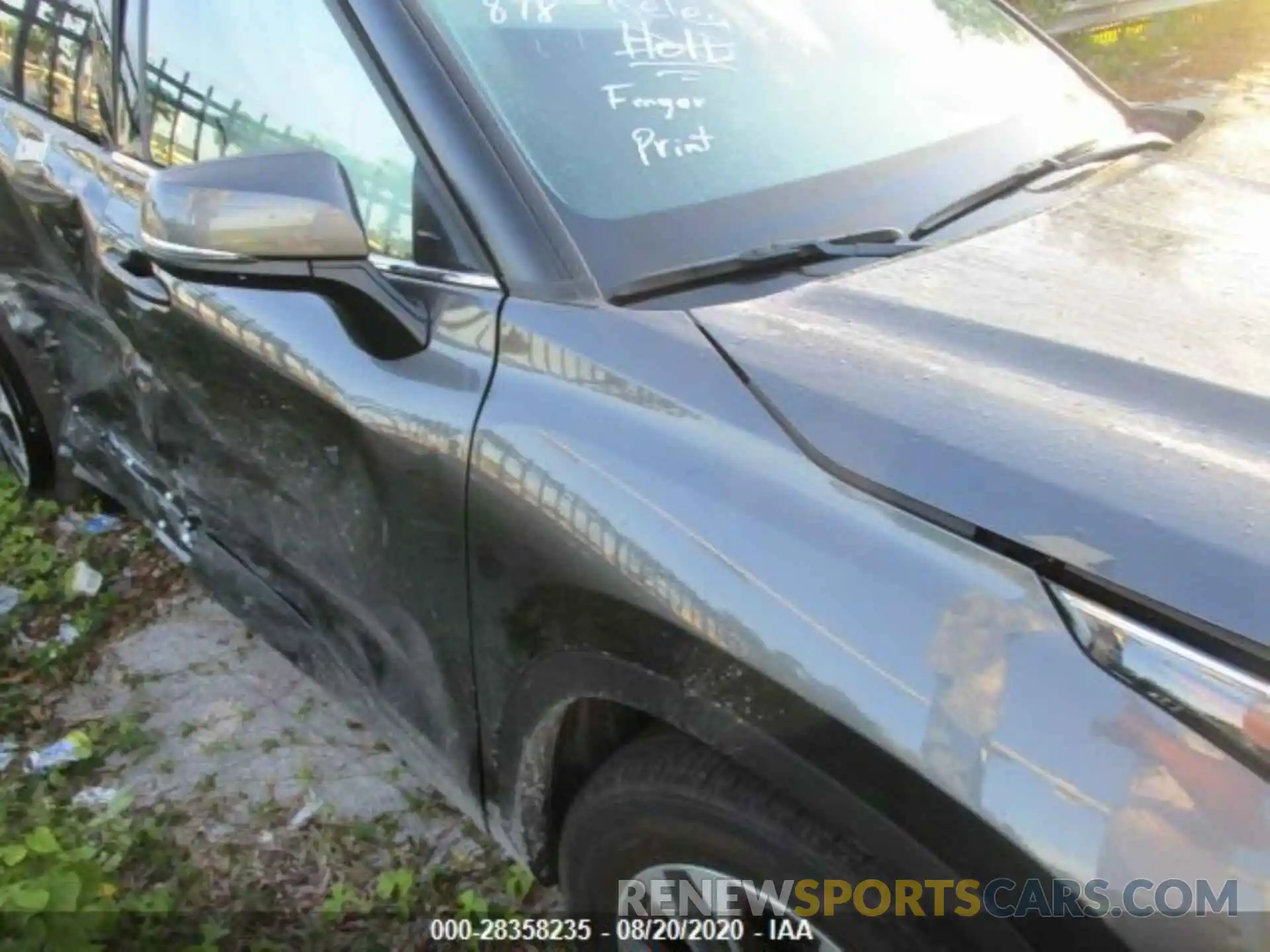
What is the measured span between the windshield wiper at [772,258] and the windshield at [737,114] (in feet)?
Answer: 0.09

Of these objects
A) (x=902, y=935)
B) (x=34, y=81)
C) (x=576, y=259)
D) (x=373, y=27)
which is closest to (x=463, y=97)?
(x=373, y=27)

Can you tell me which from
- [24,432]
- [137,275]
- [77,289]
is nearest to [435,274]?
[137,275]

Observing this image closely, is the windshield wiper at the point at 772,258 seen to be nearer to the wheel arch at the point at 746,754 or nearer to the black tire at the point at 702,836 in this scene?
the wheel arch at the point at 746,754

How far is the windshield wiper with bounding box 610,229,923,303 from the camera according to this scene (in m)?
1.61

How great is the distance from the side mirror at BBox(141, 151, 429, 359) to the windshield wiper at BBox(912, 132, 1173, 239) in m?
0.82

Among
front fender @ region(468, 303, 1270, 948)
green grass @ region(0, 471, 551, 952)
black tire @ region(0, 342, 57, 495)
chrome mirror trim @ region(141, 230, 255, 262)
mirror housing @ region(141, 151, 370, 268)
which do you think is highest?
mirror housing @ region(141, 151, 370, 268)

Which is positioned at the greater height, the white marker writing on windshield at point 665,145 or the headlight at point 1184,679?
the white marker writing on windshield at point 665,145

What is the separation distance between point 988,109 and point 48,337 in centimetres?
232

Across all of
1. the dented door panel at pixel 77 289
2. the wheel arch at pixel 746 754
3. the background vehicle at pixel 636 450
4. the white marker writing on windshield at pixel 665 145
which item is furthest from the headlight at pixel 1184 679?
the dented door panel at pixel 77 289

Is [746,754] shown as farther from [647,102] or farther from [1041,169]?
[1041,169]

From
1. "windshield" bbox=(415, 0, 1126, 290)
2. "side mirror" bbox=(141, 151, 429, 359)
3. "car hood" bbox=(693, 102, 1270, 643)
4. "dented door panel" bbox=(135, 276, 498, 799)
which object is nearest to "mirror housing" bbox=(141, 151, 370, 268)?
"side mirror" bbox=(141, 151, 429, 359)

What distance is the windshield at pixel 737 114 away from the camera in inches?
67.6

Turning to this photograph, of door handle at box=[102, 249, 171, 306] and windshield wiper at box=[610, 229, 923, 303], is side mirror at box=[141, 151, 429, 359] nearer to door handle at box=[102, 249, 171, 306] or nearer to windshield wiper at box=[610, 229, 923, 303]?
windshield wiper at box=[610, 229, 923, 303]

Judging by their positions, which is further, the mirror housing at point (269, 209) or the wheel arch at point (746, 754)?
the mirror housing at point (269, 209)
